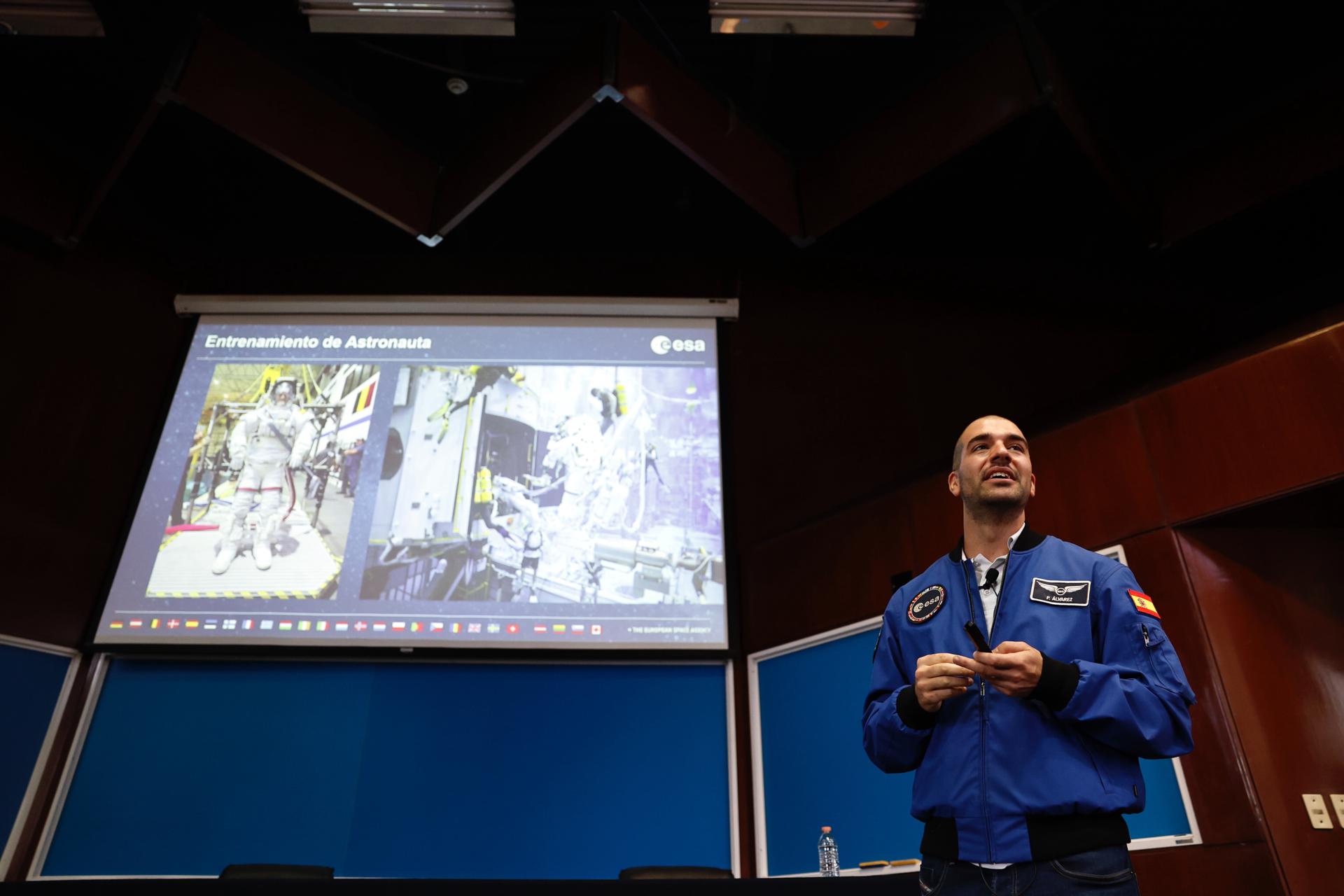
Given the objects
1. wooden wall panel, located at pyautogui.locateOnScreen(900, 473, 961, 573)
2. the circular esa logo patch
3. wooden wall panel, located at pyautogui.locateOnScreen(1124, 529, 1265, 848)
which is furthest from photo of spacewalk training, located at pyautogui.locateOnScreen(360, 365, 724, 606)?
the circular esa logo patch

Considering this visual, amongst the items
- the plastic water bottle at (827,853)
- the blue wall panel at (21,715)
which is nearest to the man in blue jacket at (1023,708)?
the plastic water bottle at (827,853)

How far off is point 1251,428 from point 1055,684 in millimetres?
2250

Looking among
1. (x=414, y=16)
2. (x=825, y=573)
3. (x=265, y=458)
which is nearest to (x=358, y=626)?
(x=265, y=458)

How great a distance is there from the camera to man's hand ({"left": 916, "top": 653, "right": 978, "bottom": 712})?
4.09ft

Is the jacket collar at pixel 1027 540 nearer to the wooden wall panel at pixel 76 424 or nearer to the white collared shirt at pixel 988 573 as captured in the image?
the white collared shirt at pixel 988 573

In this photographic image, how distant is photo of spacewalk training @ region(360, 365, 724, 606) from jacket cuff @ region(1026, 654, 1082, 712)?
2.57 meters

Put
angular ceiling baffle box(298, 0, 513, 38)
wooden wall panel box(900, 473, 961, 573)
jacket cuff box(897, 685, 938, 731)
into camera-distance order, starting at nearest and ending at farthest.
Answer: jacket cuff box(897, 685, 938, 731), angular ceiling baffle box(298, 0, 513, 38), wooden wall panel box(900, 473, 961, 573)

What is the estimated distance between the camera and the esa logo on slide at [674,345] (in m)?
4.28

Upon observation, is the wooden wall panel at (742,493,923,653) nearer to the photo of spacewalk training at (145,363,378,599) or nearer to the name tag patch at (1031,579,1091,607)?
the photo of spacewalk training at (145,363,378,599)

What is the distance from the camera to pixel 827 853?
334 cm

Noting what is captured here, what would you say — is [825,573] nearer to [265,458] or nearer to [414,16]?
[265,458]

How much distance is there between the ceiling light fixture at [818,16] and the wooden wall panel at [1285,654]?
82.1 inches

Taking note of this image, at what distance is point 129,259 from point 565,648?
2965mm

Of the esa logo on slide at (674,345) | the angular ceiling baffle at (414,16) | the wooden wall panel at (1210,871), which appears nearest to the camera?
the wooden wall panel at (1210,871)
